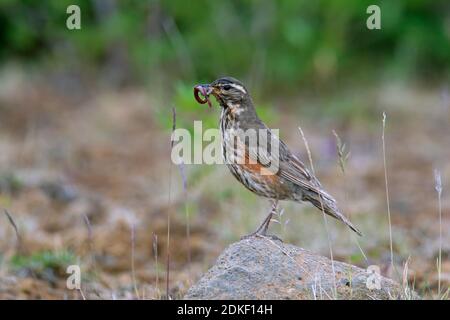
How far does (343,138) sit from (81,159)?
150 inches

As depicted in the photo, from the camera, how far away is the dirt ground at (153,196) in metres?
7.66

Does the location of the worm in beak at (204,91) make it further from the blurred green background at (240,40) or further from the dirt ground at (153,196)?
the blurred green background at (240,40)

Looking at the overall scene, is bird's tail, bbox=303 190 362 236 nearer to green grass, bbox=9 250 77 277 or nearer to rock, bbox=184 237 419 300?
rock, bbox=184 237 419 300

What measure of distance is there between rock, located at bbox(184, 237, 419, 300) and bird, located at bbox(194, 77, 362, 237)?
29.9 inches

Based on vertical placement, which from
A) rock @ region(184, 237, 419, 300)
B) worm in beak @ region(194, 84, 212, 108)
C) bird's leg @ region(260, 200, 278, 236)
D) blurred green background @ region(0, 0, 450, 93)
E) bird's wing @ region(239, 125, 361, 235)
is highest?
blurred green background @ region(0, 0, 450, 93)

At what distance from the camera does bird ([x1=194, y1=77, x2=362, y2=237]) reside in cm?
655

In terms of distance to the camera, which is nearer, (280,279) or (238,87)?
(280,279)

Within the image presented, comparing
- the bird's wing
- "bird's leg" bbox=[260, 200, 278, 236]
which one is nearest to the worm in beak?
the bird's wing

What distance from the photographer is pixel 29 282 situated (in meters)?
7.35

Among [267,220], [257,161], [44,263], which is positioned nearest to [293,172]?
[257,161]

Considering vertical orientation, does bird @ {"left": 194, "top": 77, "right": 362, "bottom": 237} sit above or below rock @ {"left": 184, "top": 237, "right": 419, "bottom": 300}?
above

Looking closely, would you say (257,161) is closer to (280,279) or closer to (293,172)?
(293,172)

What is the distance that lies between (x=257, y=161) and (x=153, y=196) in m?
4.23

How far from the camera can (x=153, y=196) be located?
10.6 metres
